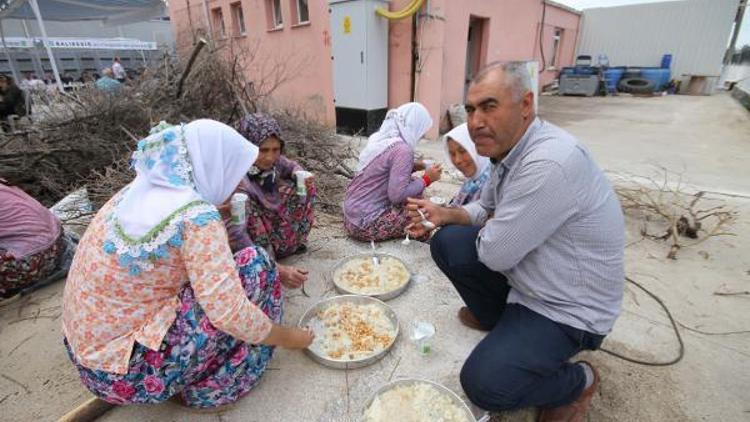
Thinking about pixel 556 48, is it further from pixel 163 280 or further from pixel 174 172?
pixel 163 280

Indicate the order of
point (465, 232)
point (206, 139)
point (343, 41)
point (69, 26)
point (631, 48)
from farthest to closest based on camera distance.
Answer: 1. point (69, 26)
2. point (631, 48)
3. point (343, 41)
4. point (465, 232)
5. point (206, 139)

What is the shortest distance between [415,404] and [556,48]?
642 inches

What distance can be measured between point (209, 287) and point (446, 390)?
1.08 meters

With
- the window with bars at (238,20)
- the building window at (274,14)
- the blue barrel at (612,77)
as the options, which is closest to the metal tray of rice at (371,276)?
the building window at (274,14)

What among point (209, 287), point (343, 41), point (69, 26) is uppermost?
point (69, 26)

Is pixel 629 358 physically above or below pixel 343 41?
below

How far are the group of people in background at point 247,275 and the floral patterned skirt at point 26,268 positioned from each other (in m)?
1.43

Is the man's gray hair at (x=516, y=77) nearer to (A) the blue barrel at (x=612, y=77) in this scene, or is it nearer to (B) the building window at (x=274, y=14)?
(B) the building window at (x=274, y=14)

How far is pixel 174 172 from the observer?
1.22 m

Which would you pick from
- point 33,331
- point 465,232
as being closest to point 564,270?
point 465,232

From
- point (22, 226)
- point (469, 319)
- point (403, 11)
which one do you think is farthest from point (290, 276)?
point (403, 11)

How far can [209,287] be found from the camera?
→ 1.16 m

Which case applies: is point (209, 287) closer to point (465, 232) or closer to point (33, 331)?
point (465, 232)

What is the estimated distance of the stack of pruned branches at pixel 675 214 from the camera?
3090mm
